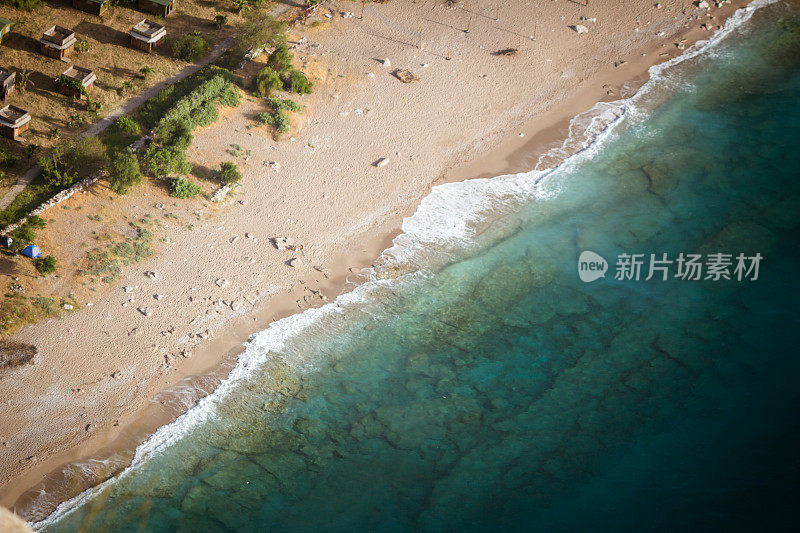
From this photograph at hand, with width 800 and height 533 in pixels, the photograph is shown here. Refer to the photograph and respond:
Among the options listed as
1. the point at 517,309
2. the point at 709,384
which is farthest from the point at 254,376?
the point at 709,384

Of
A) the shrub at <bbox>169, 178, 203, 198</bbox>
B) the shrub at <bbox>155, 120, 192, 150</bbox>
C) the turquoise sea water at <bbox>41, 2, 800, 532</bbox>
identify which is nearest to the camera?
the turquoise sea water at <bbox>41, 2, 800, 532</bbox>

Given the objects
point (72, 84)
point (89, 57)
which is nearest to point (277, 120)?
point (72, 84)

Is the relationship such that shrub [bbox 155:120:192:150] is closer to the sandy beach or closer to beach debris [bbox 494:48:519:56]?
the sandy beach

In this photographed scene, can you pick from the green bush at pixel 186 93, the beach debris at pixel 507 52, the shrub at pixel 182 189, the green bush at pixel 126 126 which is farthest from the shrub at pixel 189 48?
the beach debris at pixel 507 52

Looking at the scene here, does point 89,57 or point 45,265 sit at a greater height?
point 89,57

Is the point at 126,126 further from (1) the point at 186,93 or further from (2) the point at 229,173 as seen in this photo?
(2) the point at 229,173

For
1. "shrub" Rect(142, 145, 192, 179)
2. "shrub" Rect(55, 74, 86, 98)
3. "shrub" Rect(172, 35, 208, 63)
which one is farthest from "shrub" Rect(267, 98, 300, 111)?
"shrub" Rect(55, 74, 86, 98)

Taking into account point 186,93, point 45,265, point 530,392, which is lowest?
point 530,392
